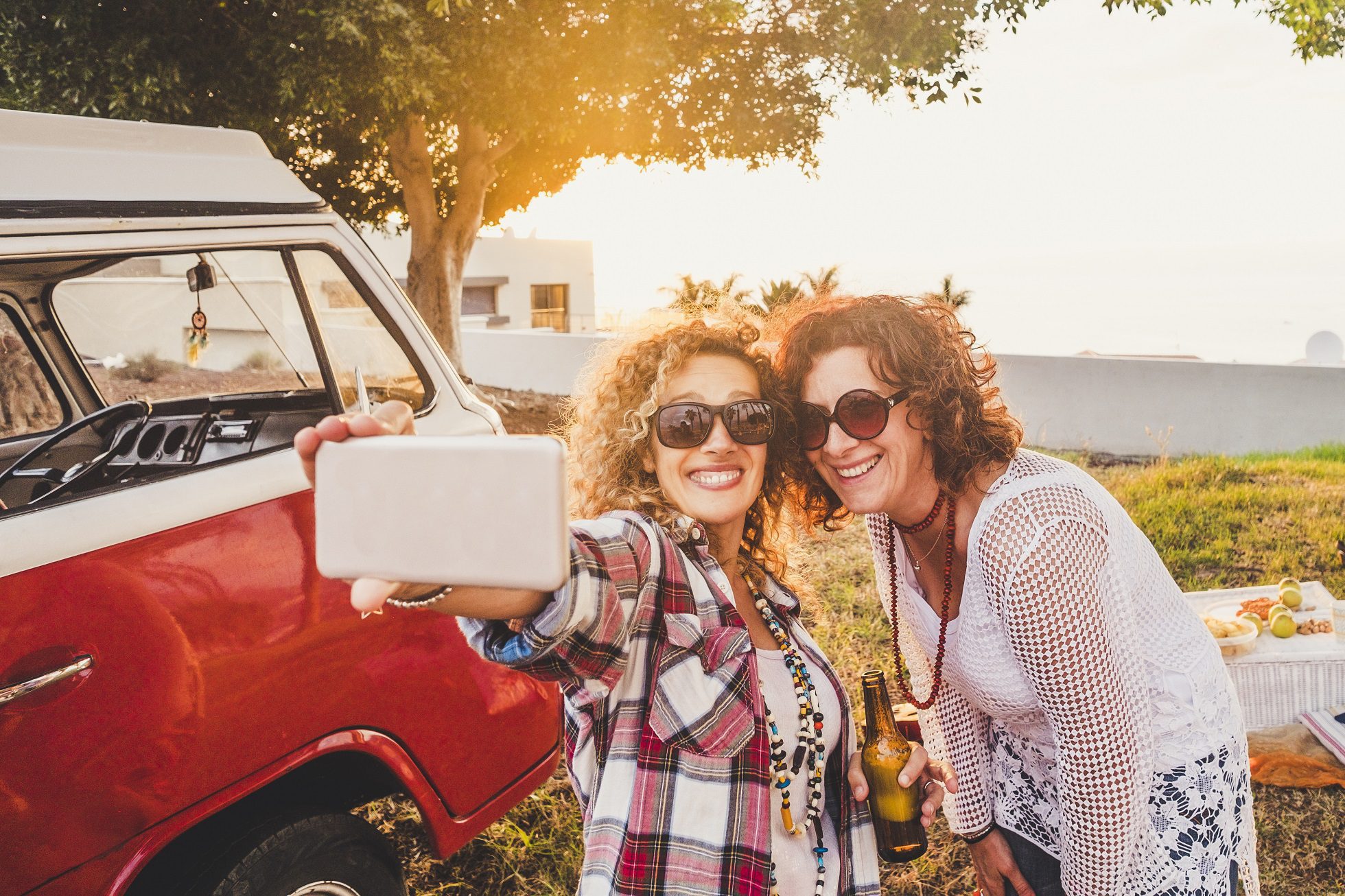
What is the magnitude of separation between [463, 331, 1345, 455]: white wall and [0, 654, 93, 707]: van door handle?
10.4 m

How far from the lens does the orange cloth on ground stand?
3.85 metres

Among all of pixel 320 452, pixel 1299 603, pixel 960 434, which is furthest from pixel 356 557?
pixel 1299 603

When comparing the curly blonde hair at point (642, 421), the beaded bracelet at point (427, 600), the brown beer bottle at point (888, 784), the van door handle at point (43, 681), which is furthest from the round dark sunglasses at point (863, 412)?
the van door handle at point (43, 681)

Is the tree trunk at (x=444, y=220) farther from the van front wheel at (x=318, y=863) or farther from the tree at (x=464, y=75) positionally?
the van front wheel at (x=318, y=863)


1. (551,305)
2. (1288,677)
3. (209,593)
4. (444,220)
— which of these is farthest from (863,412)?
(551,305)

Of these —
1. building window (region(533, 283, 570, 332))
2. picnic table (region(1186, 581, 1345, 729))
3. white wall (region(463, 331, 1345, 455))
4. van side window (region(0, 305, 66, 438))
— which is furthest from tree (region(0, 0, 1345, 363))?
building window (region(533, 283, 570, 332))

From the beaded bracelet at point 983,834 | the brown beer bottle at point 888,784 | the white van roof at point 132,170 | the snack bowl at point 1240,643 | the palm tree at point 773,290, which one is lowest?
the snack bowl at point 1240,643

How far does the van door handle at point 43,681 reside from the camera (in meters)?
1.63

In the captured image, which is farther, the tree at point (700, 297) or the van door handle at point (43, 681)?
the tree at point (700, 297)

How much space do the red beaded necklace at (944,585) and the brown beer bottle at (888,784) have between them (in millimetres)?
114

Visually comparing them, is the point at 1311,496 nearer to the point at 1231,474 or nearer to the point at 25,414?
the point at 1231,474

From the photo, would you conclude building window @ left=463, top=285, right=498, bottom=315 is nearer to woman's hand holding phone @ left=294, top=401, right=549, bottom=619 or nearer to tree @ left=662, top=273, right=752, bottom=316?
tree @ left=662, top=273, right=752, bottom=316

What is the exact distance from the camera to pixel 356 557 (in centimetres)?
87

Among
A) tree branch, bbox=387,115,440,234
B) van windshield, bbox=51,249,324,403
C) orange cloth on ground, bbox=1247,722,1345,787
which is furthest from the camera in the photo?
tree branch, bbox=387,115,440,234
